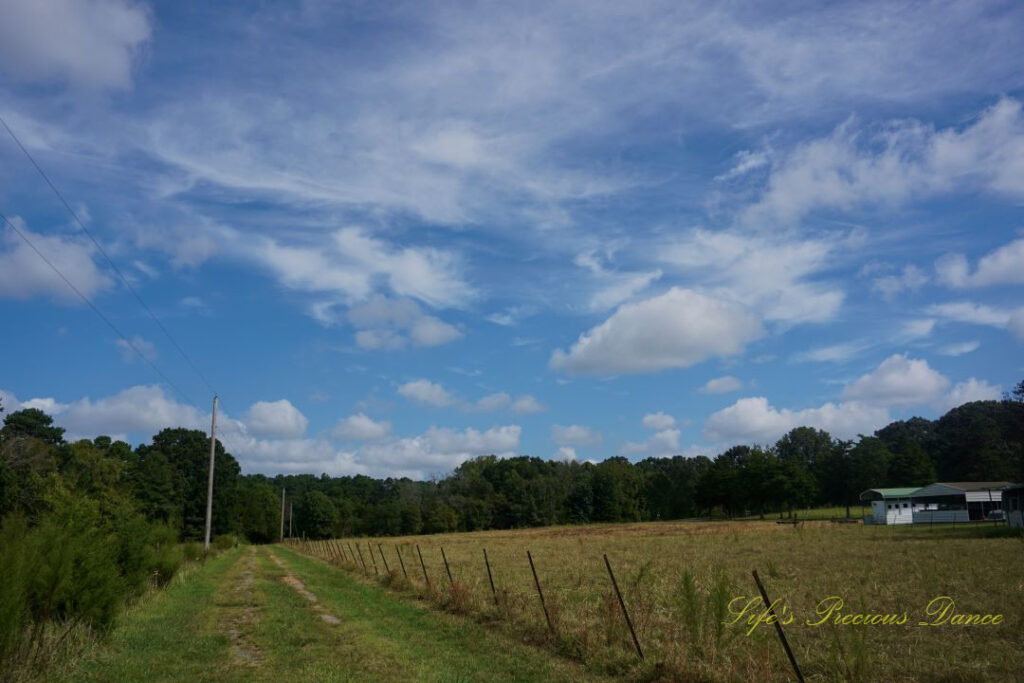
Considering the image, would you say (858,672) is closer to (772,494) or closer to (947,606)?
(947,606)

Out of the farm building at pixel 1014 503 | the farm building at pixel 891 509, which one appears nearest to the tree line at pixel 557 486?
the farm building at pixel 891 509

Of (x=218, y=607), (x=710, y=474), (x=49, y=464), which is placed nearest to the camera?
(x=218, y=607)

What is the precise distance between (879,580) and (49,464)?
123 ft

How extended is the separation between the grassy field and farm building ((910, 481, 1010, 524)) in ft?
191

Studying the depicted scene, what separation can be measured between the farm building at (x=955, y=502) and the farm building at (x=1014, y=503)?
15.8m

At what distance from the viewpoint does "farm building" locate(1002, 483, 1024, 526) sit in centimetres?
4133

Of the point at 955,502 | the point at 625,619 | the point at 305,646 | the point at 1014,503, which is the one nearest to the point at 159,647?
the point at 305,646

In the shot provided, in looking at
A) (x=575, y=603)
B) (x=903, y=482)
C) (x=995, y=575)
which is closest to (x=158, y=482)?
(x=575, y=603)

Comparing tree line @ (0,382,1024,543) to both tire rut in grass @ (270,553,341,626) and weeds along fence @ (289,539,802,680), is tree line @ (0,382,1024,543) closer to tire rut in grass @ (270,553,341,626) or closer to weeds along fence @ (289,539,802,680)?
tire rut in grass @ (270,553,341,626)

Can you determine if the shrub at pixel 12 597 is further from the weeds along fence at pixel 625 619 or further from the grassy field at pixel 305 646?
the weeds along fence at pixel 625 619

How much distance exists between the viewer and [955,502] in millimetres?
63688

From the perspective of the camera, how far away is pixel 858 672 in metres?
7.80

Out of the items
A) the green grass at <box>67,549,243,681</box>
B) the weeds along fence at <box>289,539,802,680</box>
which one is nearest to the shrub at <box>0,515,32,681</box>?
the green grass at <box>67,549,243,681</box>

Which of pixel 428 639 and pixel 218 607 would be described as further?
pixel 218 607
